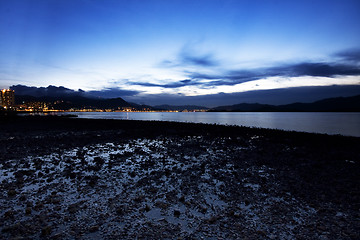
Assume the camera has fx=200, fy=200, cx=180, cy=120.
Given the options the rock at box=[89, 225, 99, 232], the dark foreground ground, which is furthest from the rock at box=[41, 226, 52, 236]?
the rock at box=[89, 225, 99, 232]

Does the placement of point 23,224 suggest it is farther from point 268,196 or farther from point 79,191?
point 268,196

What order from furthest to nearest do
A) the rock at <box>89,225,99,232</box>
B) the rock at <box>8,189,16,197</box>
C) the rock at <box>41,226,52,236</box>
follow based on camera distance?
the rock at <box>8,189,16,197</box> < the rock at <box>89,225,99,232</box> < the rock at <box>41,226,52,236</box>

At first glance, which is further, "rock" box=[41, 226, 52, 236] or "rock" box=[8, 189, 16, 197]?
"rock" box=[8, 189, 16, 197]

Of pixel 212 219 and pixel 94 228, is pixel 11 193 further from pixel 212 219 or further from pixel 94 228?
pixel 212 219

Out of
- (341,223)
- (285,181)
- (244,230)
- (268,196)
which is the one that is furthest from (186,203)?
(285,181)

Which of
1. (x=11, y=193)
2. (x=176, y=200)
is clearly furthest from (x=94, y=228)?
(x=11, y=193)

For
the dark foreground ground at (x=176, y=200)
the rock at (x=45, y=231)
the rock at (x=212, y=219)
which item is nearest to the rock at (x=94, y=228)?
the dark foreground ground at (x=176, y=200)

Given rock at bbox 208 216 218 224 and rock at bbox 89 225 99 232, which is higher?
rock at bbox 89 225 99 232

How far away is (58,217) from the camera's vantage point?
627 centimetres

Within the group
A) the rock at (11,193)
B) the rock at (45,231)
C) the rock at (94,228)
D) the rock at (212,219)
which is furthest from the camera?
the rock at (11,193)

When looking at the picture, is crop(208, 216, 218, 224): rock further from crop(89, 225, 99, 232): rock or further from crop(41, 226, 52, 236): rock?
crop(41, 226, 52, 236): rock

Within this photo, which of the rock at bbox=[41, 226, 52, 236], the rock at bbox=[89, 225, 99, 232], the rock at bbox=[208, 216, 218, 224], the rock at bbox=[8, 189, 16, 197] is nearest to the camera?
the rock at bbox=[41, 226, 52, 236]

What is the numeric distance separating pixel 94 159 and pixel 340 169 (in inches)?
622

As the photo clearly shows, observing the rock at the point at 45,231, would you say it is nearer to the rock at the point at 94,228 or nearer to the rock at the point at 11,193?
the rock at the point at 94,228
